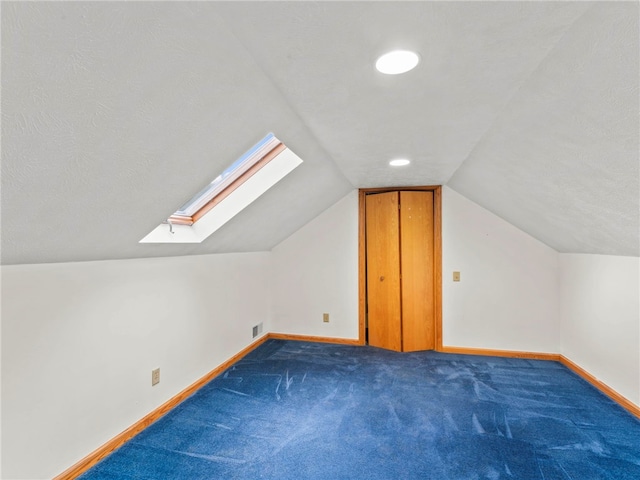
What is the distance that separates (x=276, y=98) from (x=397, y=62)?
555mm

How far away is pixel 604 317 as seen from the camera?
258cm

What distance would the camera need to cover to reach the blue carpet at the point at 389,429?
1.74 meters

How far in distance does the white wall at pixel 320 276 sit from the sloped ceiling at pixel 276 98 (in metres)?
1.86

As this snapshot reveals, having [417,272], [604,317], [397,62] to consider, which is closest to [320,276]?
[417,272]

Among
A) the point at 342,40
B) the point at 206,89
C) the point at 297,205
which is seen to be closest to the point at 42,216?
the point at 206,89


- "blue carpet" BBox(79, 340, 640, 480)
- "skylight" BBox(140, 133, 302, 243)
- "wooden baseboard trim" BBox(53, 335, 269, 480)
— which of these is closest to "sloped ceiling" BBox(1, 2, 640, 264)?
"skylight" BBox(140, 133, 302, 243)

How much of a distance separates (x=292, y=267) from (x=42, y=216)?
9.49ft

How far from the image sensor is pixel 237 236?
2.95 m

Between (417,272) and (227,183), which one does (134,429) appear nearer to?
(227,183)

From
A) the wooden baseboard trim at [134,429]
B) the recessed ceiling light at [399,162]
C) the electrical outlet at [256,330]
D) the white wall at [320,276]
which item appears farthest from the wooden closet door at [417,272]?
the wooden baseboard trim at [134,429]

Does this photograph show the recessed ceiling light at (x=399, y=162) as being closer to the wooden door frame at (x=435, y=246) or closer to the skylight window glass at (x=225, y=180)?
the skylight window glass at (x=225, y=180)

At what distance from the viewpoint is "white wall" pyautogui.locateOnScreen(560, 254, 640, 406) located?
7.49 ft

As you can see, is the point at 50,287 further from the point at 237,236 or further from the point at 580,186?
the point at 580,186

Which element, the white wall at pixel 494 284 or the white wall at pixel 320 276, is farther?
the white wall at pixel 320 276
